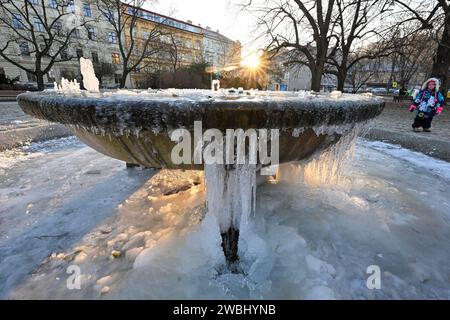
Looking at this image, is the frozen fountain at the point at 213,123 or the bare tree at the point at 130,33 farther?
the bare tree at the point at 130,33

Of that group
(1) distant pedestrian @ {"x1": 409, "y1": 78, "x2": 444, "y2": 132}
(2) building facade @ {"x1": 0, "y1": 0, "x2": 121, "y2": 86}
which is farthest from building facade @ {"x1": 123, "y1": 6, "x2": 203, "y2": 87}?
(1) distant pedestrian @ {"x1": 409, "y1": 78, "x2": 444, "y2": 132}

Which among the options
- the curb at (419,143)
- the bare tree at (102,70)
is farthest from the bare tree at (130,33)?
the curb at (419,143)

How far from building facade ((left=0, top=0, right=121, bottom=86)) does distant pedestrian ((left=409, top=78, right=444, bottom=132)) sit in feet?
89.1

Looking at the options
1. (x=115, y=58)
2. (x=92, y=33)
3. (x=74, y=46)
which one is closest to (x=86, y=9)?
(x=92, y=33)

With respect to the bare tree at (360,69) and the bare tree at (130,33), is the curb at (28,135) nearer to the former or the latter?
the bare tree at (130,33)

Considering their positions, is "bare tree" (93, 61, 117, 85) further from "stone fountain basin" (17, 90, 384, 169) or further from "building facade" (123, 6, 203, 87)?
"stone fountain basin" (17, 90, 384, 169)

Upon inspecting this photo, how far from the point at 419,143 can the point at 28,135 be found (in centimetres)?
702

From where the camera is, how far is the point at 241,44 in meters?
15.2

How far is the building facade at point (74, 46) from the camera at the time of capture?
2689 cm

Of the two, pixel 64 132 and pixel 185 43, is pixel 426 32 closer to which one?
pixel 64 132

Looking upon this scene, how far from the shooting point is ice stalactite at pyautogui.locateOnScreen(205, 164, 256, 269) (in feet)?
5.49

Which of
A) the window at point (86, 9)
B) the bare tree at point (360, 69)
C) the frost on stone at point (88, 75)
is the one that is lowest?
the frost on stone at point (88, 75)

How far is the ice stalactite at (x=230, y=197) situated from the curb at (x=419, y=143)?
147 inches

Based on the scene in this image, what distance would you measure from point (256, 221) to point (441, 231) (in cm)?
147
